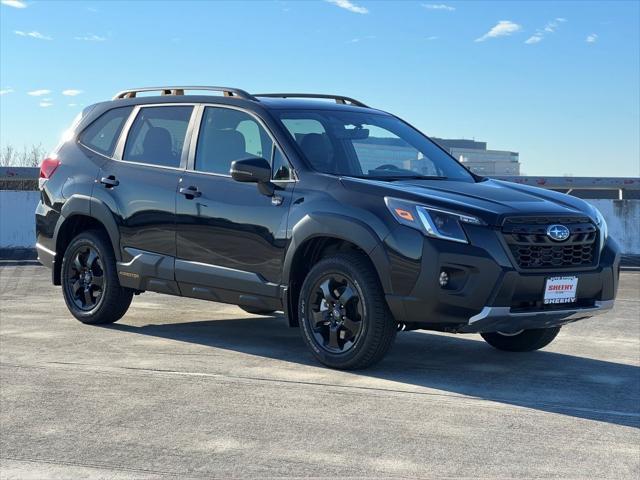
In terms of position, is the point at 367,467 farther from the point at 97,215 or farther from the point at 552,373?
the point at 97,215

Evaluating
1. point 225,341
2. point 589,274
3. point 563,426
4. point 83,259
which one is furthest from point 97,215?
point 563,426

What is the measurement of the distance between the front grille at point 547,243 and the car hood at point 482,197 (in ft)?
0.20

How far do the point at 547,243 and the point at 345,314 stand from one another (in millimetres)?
1367

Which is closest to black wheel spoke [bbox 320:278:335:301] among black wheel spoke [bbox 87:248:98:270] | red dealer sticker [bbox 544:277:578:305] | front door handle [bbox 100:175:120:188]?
red dealer sticker [bbox 544:277:578:305]

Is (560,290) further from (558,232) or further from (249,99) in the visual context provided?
(249,99)

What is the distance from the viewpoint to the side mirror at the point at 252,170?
7.24 meters

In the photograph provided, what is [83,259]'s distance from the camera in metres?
8.98

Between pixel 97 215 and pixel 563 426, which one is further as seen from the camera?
pixel 97 215

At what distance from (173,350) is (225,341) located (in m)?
0.57

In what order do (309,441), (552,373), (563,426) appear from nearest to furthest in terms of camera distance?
(309,441) < (563,426) < (552,373)

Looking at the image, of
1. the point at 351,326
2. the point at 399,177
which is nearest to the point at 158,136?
the point at 399,177

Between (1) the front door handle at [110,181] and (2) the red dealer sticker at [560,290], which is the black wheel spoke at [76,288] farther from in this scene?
(2) the red dealer sticker at [560,290]

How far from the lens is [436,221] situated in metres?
6.53

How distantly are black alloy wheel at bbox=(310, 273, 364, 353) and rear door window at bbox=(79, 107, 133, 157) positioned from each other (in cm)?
277
